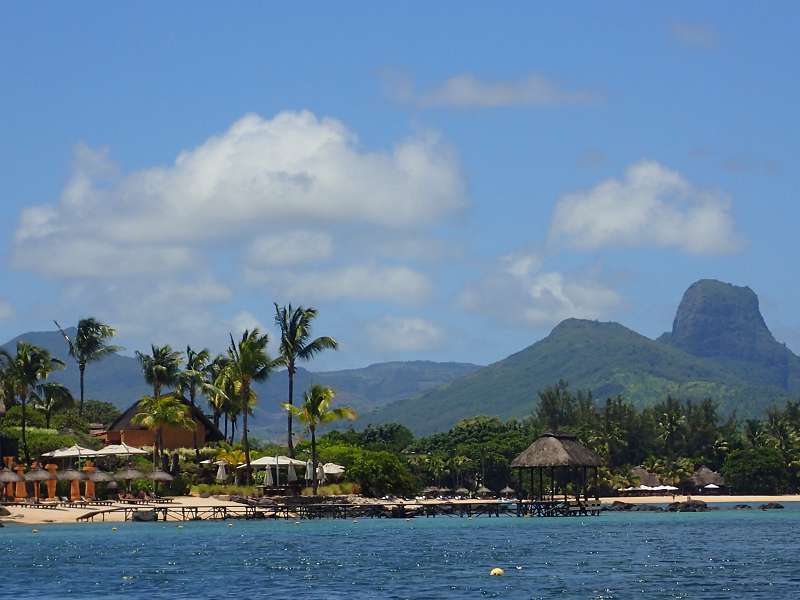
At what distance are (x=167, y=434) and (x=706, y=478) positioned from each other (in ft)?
228

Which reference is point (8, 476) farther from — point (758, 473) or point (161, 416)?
point (758, 473)

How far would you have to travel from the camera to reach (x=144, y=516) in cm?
8088

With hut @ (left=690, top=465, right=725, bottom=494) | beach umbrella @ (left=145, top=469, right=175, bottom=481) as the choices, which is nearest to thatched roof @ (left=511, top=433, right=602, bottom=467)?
beach umbrella @ (left=145, top=469, right=175, bottom=481)

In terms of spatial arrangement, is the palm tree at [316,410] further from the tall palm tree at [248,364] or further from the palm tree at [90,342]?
the palm tree at [90,342]

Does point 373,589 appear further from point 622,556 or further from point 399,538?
point 399,538

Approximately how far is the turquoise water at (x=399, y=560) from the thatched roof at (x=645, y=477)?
215 feet

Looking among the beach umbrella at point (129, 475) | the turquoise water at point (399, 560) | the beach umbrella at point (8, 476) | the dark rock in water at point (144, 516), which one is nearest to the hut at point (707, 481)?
the turquoise water at point (399, 560)

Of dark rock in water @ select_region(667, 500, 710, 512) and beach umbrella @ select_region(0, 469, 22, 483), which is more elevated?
beach umbrella @ select_region(0, 469, 22, 483)

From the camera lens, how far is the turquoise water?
44031 mm

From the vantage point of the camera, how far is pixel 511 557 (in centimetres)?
5694

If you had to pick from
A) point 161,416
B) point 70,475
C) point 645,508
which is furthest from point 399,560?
point 645,508

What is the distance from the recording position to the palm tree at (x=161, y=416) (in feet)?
302

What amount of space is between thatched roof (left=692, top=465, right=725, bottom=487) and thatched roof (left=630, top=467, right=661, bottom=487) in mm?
4305

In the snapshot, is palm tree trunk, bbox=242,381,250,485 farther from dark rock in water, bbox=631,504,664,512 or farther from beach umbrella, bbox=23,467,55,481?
dark rock in water, bbox=631,504,664,512
